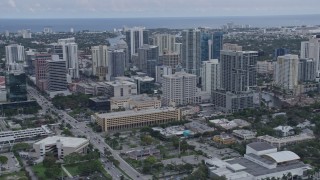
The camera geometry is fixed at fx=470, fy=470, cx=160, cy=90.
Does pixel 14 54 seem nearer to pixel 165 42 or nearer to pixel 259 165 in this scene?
pixel 165 42

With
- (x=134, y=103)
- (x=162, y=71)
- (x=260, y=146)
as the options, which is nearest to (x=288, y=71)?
Result: (x=162, y=71)

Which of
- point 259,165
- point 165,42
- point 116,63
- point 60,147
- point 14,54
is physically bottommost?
point 259,165

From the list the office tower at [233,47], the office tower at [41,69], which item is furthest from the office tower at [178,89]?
the office tower at [233,47]

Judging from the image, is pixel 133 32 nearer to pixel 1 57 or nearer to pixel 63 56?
pixel 63 56

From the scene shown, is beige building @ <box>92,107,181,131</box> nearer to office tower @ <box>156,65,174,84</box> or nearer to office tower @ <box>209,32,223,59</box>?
office tower @ <box>156,65,174,84</box>

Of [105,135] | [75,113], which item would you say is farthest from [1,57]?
[105,135]
